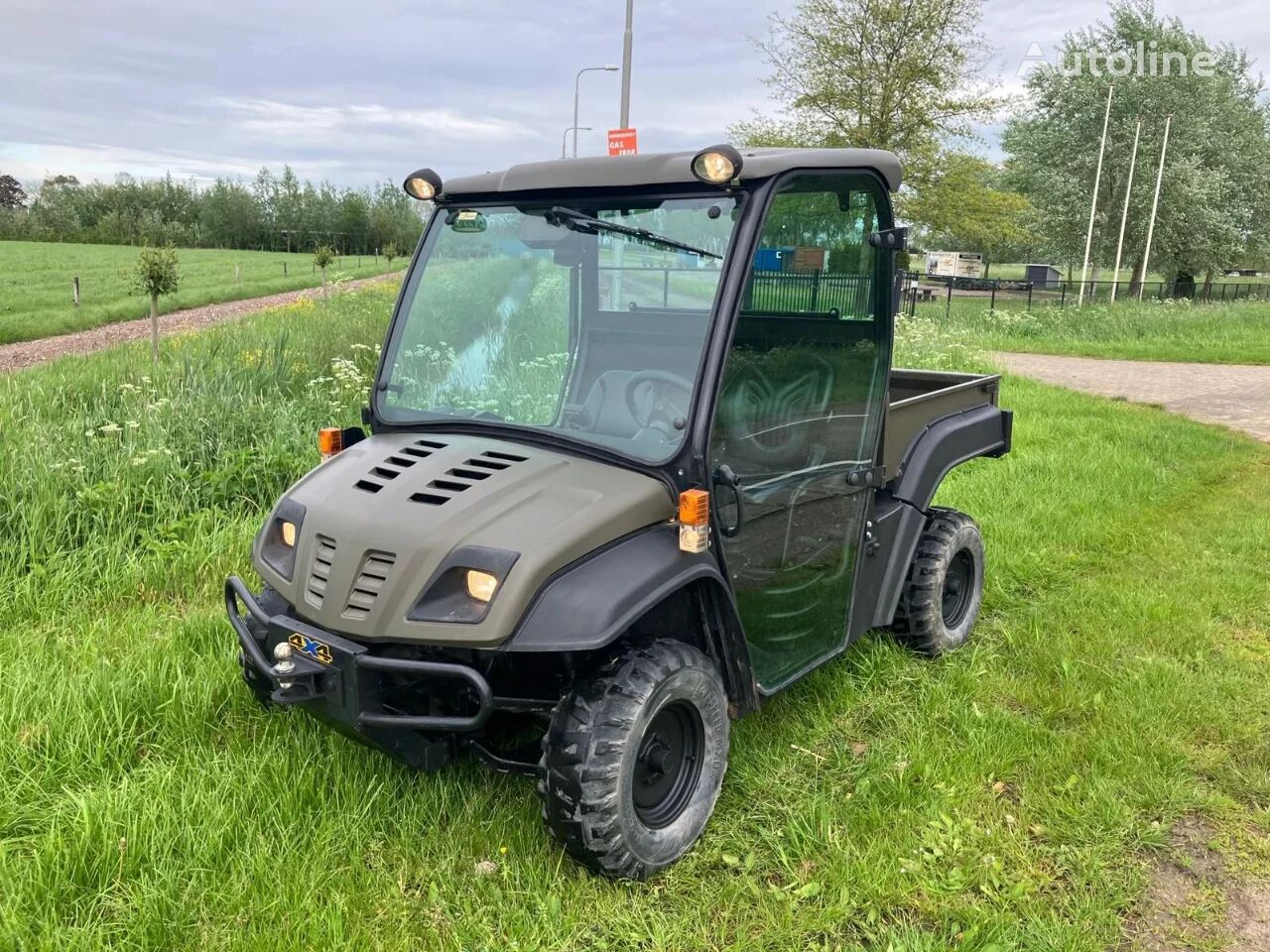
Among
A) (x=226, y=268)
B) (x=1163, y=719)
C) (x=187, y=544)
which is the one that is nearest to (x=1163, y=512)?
(x=1163, y=719)

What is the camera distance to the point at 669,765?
281 cm

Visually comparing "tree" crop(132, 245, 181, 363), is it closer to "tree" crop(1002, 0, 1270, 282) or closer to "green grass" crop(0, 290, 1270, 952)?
"green grass" crop(0, 290, 1270, 952)

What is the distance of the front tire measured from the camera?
244cm

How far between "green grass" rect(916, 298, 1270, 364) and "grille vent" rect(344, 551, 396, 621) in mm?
14652

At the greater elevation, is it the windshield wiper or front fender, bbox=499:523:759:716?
the windshield wiper

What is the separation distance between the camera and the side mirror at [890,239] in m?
3.36

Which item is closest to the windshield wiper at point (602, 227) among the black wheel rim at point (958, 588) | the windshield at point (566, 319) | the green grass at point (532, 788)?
the windshield at point (566, 319)

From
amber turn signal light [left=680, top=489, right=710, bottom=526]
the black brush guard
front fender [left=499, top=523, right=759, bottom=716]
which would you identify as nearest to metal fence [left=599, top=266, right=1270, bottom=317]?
amber turn signal light [left=680, top=489, right=710, bottom=526]

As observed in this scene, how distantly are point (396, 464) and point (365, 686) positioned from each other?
2.26ft

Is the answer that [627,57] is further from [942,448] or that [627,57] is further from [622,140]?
[942,448]

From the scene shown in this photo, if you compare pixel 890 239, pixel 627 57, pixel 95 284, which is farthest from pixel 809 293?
pixel 95 284

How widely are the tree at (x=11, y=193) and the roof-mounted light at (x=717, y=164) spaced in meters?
72.8

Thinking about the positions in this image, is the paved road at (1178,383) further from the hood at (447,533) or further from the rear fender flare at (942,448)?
the hood at (447,533)

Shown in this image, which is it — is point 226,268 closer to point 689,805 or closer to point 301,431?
point 301,431
